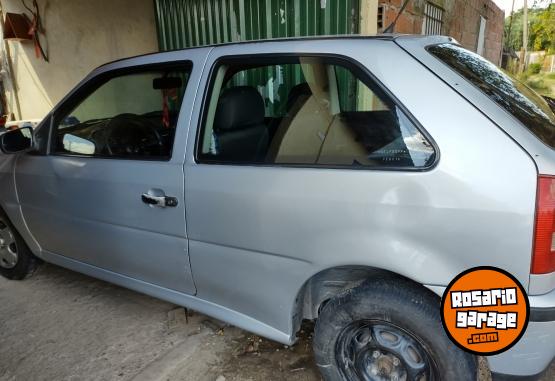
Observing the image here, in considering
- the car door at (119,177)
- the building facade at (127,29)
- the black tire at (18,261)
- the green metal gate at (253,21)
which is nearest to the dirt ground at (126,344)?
the black tire at (18,261)

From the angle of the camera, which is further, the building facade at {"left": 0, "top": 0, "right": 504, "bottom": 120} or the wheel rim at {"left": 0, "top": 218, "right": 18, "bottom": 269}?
the building facade at {"left": 0, "top": 0, "right": 504, "bottom": 120}

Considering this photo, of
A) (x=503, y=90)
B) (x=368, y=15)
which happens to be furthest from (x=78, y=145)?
(x=368, y=15)

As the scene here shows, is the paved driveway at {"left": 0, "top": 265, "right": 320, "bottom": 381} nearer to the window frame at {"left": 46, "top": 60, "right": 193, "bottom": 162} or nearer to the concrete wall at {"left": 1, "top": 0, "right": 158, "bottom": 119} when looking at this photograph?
the window frame at {"left": 46, "top": 60, "right": 193, "bottom": 162}

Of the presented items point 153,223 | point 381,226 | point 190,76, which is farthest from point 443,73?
point 153,223

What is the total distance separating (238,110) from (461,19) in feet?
24.4

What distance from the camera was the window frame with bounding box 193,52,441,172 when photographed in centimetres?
162

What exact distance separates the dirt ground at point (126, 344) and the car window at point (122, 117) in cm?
115

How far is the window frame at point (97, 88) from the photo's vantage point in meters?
2.30

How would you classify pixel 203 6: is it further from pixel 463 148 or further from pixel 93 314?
pixel 463 148

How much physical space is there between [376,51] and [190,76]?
98cm

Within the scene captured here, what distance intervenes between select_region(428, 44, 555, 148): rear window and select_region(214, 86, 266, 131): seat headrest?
1025mm

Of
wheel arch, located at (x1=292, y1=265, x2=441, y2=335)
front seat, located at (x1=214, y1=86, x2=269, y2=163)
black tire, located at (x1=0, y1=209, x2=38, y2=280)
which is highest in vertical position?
front seat, located at (x1=214, y1=86, x2=269, y2=163)

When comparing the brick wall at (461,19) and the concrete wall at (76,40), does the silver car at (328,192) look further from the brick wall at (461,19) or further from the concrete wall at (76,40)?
the concrete wall at (76,40)

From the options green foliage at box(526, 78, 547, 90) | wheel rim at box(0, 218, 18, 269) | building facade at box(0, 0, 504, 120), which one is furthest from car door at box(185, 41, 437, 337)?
green foliage at box(526, 78, 547, 90)
